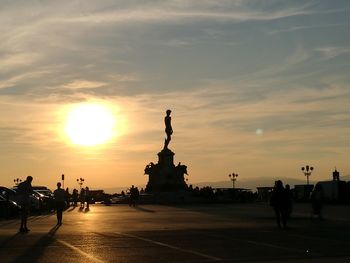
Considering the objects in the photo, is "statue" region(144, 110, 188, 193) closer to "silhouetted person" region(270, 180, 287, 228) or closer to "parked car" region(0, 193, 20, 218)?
"parked car" region(0, 193, 20, 218)

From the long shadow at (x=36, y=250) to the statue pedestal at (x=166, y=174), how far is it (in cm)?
4862

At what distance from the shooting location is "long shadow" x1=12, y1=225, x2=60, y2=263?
14336 mm

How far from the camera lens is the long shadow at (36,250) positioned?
47.0 feet

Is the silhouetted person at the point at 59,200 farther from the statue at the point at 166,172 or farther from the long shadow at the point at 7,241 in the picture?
the statue at the point at 166,172

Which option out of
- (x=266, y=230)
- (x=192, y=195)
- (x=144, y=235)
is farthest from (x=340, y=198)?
(x=144, y=235)

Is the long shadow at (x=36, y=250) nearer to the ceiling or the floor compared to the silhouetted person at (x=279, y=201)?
nearer to the floor

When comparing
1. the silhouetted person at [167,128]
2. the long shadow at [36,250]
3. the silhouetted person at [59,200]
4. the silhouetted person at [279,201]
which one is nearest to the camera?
the long shadow at [36,250]

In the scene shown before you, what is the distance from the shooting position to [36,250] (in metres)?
16.1

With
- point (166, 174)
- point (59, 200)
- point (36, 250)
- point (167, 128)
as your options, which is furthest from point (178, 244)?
point (167, 128)

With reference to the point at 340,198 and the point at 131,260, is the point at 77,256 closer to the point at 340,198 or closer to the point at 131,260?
the point at 131,260

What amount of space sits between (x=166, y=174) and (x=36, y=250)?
53702mm

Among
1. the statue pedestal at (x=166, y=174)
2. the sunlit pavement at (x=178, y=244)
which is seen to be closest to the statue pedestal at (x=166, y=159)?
the statue pedestal at (x=166, y=174)

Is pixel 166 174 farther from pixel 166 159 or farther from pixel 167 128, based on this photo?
pixel 167 128

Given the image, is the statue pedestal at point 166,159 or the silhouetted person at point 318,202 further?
the statue pedestal at point 166,159
